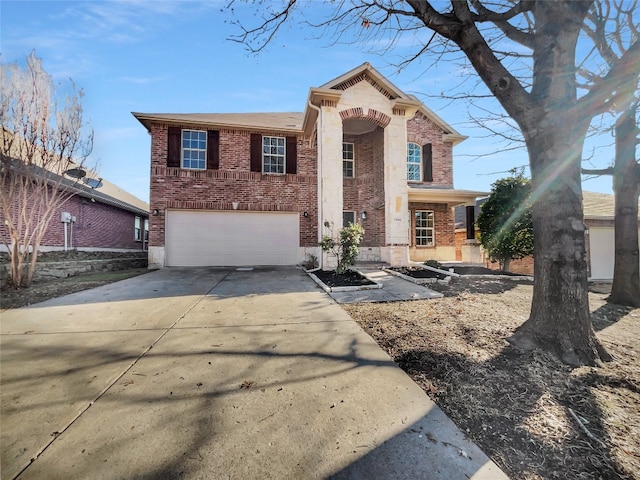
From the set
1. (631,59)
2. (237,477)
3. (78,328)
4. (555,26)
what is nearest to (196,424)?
(237,477)

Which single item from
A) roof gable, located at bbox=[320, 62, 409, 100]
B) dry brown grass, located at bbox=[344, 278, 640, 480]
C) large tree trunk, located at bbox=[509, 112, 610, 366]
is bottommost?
dry brown grass, located at bbox=[344, 278, 640, 480]

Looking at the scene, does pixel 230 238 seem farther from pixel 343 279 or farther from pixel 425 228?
pixel 425 228

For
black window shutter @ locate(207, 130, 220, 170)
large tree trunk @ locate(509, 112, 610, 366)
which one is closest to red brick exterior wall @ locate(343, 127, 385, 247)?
black window shutter @ locate(207, 130, 220, 170)

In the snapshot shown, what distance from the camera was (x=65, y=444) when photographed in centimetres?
183

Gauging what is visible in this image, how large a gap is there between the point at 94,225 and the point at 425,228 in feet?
51.9

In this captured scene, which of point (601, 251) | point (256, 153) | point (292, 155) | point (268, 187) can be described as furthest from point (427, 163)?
point (601, 251)

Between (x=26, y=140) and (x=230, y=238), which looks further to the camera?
(x=230, y=238)

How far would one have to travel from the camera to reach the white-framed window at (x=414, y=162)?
1403 cm

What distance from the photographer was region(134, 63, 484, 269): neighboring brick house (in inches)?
407

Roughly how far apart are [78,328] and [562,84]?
6895 millimetres

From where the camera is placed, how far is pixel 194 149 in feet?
40.0

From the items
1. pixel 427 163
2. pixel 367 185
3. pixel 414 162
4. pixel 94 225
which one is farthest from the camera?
pixel 414 162

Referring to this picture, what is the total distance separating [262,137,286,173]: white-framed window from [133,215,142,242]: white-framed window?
417 inches

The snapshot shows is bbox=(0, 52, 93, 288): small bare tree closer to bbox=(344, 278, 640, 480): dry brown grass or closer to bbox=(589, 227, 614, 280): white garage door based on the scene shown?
bbox=(344, 278, 640, 480): dry brown grass
